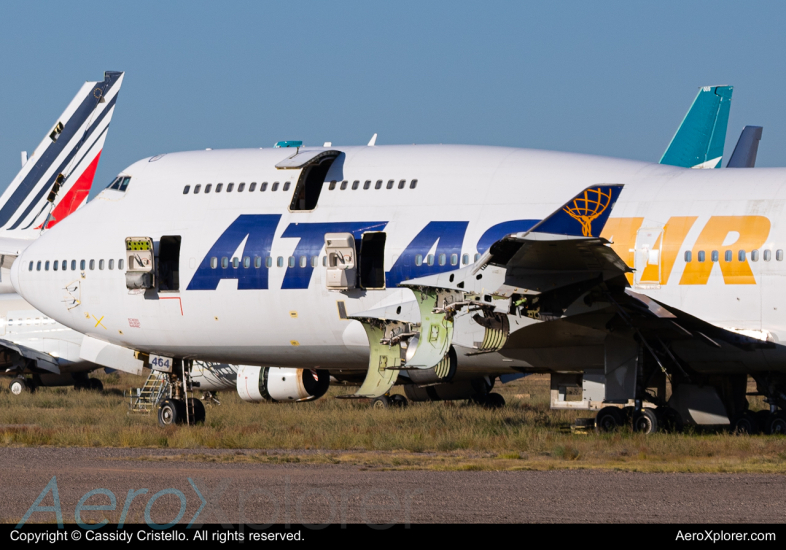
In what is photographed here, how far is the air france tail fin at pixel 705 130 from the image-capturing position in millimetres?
34531

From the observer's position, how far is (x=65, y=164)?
47.2 m

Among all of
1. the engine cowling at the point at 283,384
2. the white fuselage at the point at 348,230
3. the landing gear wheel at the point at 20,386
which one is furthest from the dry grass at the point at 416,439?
the landing gear wheel at the point at 20,386

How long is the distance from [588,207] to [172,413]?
11.2 meters

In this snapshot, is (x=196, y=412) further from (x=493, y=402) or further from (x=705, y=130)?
(x=705, y=130)

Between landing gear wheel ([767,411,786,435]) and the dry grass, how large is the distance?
1388 millimetres

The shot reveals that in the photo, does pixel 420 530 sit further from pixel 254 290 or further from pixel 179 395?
pixel 179 395

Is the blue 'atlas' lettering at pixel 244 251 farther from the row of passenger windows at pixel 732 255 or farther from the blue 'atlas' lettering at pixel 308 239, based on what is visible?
the row of passenger windows at pixel 732 255

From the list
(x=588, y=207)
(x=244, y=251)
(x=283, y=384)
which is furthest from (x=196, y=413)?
(x=588, y=207)

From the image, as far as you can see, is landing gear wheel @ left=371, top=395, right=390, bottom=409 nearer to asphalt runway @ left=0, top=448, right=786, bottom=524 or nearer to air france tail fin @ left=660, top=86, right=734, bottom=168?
air france tail fin @ left=660, top=86, right=734, bottom=168

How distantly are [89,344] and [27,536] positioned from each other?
20101 millimetres

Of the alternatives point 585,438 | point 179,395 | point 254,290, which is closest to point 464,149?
point 254,290

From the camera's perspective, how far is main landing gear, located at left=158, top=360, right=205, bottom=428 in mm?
Answer: 24406

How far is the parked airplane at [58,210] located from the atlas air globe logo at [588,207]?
105ft

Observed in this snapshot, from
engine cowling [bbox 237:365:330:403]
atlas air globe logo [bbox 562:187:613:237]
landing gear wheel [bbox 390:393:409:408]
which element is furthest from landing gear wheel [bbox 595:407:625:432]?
landing gear wheel [bbox 390:393:409:408]
